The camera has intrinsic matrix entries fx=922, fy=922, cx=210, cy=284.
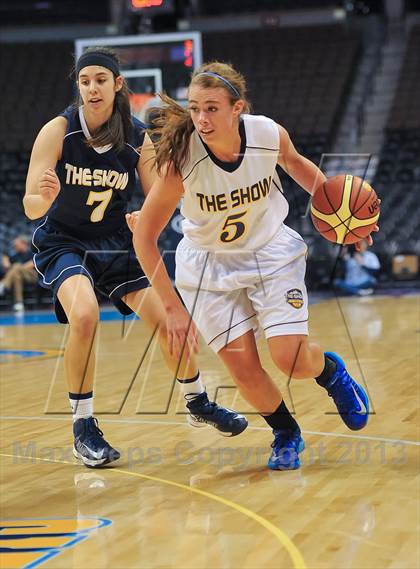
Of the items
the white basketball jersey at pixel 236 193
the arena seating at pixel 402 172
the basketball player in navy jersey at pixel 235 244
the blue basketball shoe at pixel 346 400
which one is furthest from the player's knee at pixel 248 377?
the arena seating at pixel 402 172

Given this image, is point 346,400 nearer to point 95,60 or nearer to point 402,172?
point 95,60

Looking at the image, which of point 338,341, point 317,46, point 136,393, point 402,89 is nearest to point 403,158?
point 402,89

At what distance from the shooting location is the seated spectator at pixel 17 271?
15.0 m

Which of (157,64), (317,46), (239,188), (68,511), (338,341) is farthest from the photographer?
(317,46)

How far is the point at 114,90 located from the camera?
4.29 meters

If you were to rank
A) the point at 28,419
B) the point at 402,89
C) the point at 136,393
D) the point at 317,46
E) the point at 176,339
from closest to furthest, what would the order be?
the point at 176,339 < the point at 28,419 < the point at 136,393 < the point at 402,89 < the point at 317,46

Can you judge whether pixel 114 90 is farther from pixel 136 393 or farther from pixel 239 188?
pixel 136 393

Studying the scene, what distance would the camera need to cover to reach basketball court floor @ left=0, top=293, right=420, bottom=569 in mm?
2805

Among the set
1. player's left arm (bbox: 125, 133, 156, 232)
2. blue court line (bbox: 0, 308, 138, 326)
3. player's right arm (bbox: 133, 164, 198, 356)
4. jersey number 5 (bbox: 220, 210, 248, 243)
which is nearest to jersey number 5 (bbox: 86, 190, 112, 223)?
player's left arm (bbox: 125, 133, 156, 232)

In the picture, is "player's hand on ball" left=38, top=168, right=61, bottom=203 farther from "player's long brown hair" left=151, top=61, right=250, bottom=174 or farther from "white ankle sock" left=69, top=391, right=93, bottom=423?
"white ankle sock" left=69, top=391, right=93, bottom=423

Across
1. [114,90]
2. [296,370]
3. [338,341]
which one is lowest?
[338,341]

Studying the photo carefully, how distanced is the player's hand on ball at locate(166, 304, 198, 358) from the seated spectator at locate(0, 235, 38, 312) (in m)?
11.5

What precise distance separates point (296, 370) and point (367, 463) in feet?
1.68

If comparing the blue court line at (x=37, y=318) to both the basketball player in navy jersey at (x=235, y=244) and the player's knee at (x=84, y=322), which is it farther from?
the basketball player in navy jersey at (x=235, y=244)
